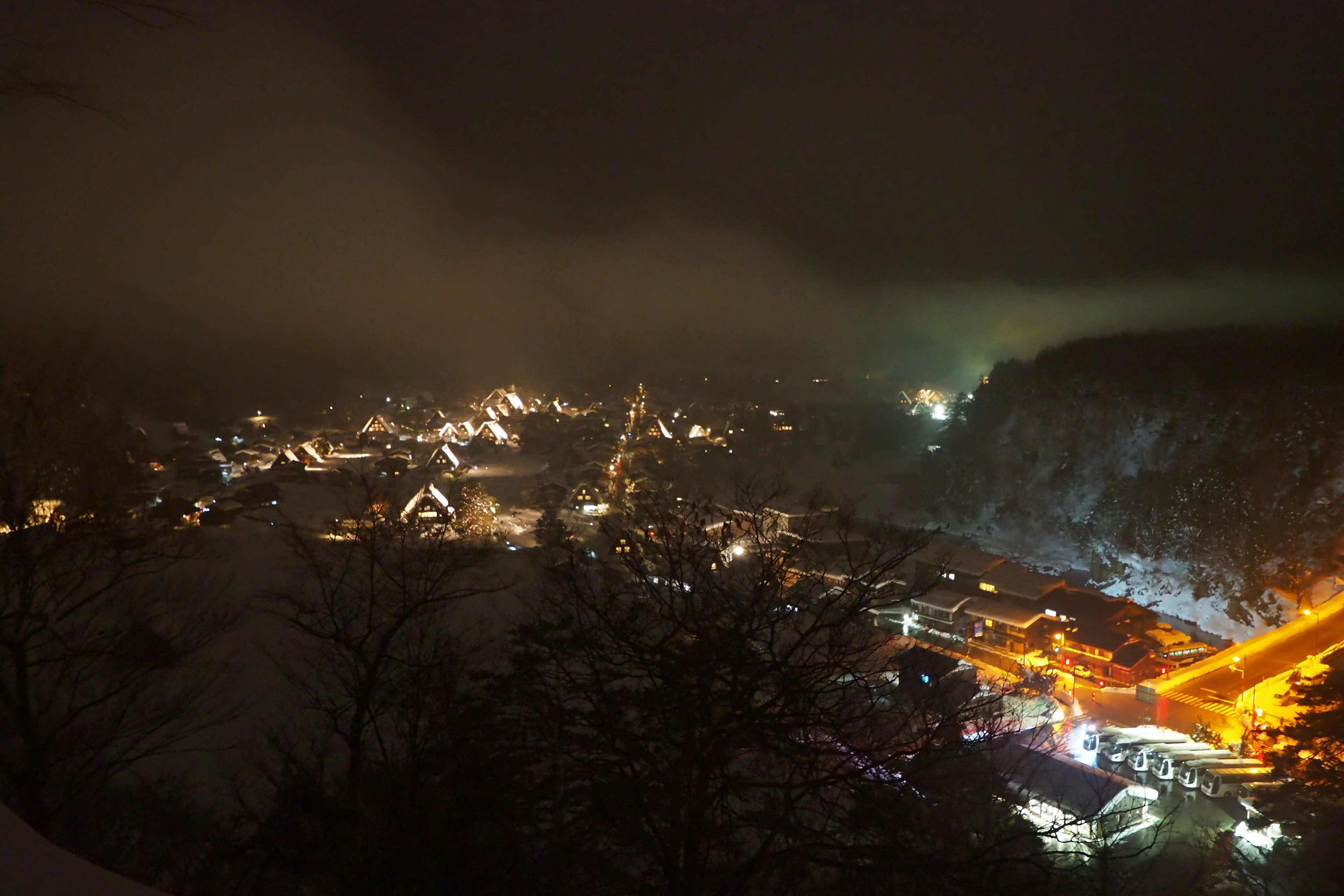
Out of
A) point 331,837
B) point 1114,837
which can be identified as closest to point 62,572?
point 331,837

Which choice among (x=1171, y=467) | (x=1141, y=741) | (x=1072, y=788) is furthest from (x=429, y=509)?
(x=1171, y=467)

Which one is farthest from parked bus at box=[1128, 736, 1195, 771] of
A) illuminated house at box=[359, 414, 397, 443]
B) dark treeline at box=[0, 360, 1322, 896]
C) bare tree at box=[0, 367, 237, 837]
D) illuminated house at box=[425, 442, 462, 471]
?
illuminated house at box=[359, 414, 397, 443]

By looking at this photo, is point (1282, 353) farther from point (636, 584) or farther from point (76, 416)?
point (76, 416)

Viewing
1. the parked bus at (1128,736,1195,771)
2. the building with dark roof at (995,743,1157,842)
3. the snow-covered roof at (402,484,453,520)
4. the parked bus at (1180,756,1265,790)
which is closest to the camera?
the building with dark roof at (995,743,1157,842)

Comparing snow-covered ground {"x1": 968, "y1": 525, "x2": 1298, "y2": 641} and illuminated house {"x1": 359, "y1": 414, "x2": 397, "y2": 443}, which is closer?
snow-covered ground {"x1": 968, "y1": 525, "x2": 1298, "y2": 641}

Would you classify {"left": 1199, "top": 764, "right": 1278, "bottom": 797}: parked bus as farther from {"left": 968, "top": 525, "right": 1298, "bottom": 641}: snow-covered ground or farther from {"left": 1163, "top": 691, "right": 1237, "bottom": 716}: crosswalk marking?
{"left": 968, "top": 525, "right": 1298, "bottom": 641}: snow-covered ground
